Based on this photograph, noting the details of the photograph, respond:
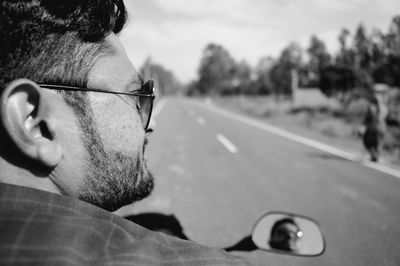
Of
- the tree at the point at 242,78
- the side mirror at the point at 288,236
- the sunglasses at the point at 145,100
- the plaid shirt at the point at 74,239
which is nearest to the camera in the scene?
the plaid shirt at the point at 74,239

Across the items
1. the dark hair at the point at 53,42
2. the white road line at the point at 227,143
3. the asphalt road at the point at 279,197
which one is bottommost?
the asphalt road at the point at 279,197

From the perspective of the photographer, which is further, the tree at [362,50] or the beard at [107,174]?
the tree at [362,50]

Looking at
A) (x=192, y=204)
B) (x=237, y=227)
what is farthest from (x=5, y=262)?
(x=192, y=204)

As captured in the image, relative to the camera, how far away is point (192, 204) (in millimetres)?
4547

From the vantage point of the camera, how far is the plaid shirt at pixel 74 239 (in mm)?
598

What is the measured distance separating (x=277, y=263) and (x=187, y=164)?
14.4 ft

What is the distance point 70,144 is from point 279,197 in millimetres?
4332

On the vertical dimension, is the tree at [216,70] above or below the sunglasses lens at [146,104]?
above

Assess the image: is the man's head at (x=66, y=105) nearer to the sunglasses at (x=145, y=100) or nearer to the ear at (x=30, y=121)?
the ear at (x=30, y=121)

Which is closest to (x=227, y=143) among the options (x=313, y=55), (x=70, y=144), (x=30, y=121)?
(x=70, y=144)

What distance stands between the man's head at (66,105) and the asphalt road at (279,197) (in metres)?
2.25

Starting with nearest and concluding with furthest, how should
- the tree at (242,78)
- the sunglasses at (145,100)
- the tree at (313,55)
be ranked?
the sunglasses at (145,100) → the tree at (313,55) → the tree at (242,78)

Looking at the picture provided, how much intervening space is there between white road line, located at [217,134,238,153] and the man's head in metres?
7.60

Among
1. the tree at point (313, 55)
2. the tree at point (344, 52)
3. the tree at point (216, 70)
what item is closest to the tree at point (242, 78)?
the tree at point (216, 70)
